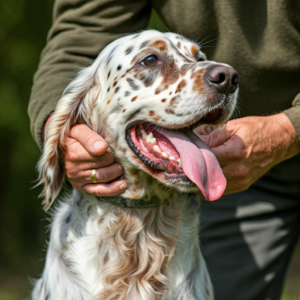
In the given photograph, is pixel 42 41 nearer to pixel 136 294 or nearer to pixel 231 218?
pixel 231 218

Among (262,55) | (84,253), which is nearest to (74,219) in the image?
(84,253)

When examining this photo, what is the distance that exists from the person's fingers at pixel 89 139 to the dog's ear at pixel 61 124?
0.06 m

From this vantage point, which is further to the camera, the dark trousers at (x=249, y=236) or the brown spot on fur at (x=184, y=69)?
the dark trousers at (x=249, y=236)

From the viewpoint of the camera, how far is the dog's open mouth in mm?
1970

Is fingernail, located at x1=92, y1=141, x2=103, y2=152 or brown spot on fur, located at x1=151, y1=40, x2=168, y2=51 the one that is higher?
brown spot on fur, located at x1=151, y1=40, x2=168, y2=51

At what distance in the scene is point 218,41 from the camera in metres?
2.92

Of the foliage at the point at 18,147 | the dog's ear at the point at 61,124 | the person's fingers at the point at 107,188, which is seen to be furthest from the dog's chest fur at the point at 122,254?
the foliage at the point at 18,147

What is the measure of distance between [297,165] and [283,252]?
2.40 feet

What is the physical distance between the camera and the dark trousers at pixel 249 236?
317 centimetres

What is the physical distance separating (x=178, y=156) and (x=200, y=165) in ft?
0.42

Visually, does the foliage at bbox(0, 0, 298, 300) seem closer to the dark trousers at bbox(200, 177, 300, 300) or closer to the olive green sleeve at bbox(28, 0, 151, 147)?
the olive green sleeve at bbox(28, 0, 151, 147)

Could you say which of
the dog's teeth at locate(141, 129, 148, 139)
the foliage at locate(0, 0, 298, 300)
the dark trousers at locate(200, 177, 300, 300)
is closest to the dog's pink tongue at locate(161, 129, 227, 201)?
the dog's teeth at locate(141, 129, 148, 139)

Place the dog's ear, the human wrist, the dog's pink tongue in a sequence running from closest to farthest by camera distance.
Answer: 1. the dog's pink tongue
2. the dog's ear
3. the human wrist

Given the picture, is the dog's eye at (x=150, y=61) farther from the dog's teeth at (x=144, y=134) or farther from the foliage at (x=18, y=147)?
the foliage at (x=18, y=147)
